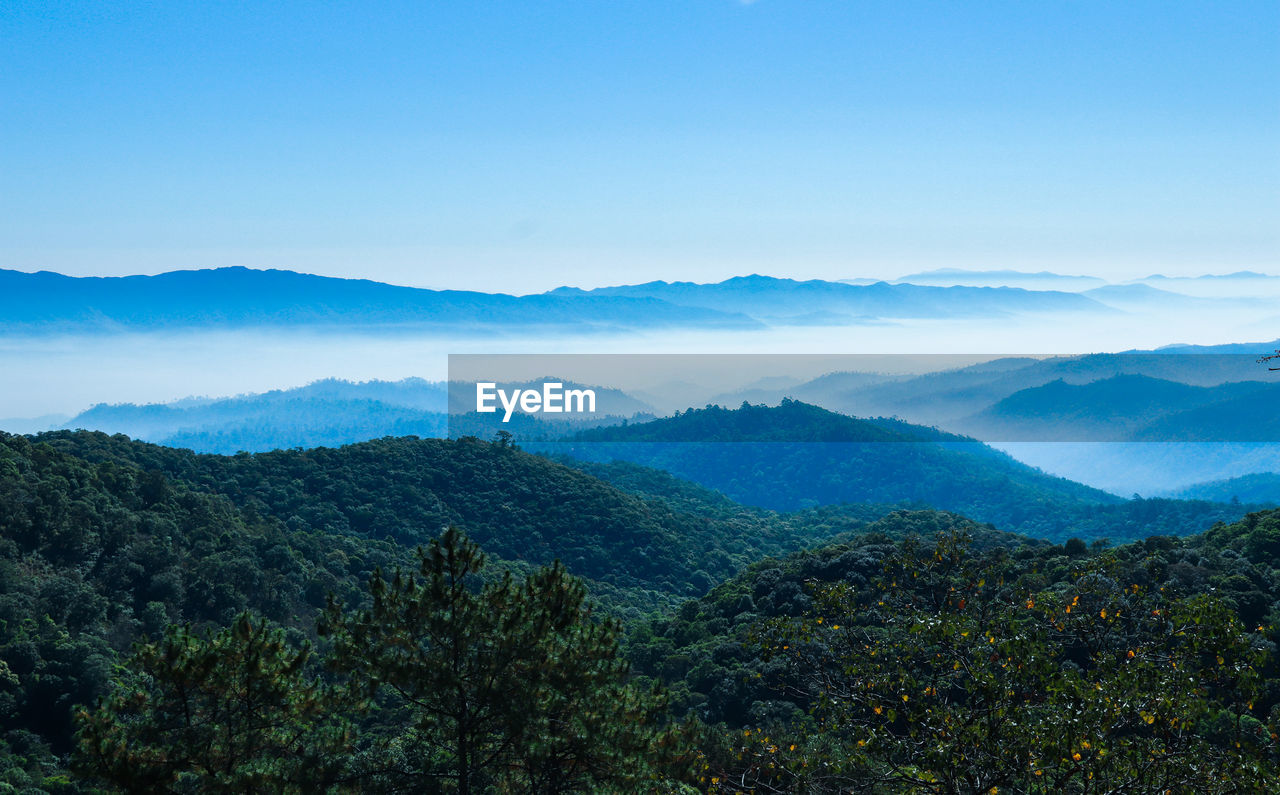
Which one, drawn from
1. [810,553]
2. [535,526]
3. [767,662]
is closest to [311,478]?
[535,526]

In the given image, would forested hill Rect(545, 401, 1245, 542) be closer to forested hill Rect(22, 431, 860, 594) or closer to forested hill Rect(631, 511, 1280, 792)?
forested hill Rect(22, 431, 860, 594)

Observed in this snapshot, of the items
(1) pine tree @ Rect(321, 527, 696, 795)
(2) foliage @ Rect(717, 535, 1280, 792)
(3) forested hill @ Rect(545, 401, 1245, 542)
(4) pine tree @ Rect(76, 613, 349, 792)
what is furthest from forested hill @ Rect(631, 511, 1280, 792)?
(3) forested hill @ Rect(545, 401, 1245, 542)

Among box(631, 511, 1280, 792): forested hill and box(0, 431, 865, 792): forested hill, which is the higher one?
box(631, 511, 1280, 792): forested hill

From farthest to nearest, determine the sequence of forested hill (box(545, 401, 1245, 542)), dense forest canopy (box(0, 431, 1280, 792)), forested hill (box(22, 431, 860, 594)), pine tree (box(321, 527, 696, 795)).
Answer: forested hill (box(545, 401, 1245, 542)), forested hill (box(22, 431, 860, 594)), pine tree (box(321, 527, 696, 795)), dense forest canopy (box(0, 431, 1280, 792))

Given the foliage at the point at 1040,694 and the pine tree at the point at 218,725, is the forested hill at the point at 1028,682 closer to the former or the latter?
the foliage at the point at 1040,694

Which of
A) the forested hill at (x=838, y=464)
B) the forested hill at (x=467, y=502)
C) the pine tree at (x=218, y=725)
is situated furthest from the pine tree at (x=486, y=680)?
the forested hill at (x=838, y=464)

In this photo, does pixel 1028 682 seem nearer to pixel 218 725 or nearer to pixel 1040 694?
pixel 1040 694

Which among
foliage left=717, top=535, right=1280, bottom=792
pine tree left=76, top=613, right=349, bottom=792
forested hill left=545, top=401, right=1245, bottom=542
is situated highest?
foliage left=717, top=535, right=1280, bottom=792

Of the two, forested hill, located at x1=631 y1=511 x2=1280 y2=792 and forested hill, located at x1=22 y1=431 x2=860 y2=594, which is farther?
forested hill, located at x1=22 y1=431 x2=860 y2=594
